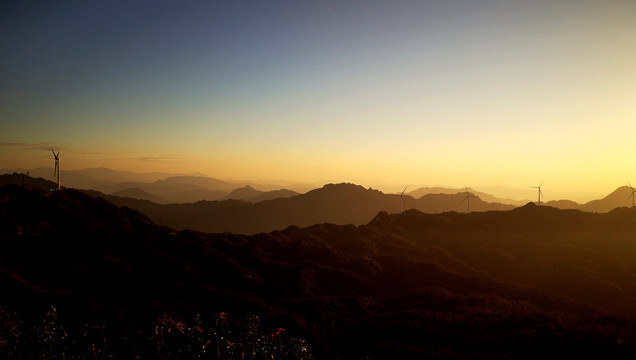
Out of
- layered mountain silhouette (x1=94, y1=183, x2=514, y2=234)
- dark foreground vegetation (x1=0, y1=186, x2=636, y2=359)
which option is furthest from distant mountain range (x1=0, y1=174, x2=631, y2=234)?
dark foreground vegetation (x1=0, y1=186, x2=636, y2=359)

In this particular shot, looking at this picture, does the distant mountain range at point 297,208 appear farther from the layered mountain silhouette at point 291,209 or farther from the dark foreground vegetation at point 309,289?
the dark foreground vegetation at point 309,289

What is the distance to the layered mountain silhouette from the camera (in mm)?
152375

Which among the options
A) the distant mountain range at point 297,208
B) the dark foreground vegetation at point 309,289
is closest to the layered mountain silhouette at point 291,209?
the distant mountain range at point 297,208

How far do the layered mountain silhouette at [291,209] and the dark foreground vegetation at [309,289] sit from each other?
8020cm

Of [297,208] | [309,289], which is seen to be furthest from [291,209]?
[309,289]

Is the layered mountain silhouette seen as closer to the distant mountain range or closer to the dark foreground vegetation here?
the distant mountain range

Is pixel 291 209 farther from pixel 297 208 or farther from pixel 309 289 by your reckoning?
pixel 309 289

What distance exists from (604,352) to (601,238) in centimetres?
5490

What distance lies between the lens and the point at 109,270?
43.6 m

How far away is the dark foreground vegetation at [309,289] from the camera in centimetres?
2167

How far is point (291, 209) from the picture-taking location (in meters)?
171

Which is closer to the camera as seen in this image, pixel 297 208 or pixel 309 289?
pixel 309 289

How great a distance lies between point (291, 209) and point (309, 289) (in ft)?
411

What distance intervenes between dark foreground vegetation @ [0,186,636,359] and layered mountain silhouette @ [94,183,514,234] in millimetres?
80198
